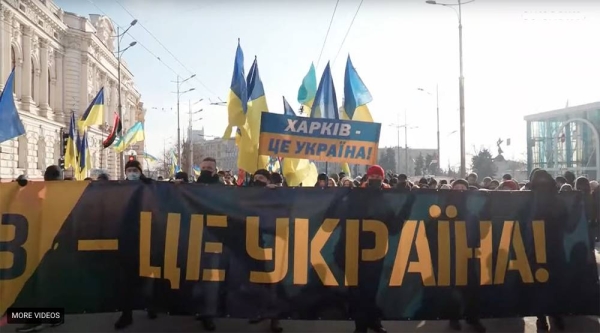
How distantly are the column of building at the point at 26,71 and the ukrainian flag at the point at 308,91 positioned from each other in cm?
3401

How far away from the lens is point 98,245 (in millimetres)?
5387

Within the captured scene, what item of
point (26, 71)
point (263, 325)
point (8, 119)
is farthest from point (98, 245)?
point (26, 71)

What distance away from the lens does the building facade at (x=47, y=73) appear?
36.9 metres

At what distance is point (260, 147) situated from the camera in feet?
26.3

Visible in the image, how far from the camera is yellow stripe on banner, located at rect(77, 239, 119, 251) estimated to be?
537cm

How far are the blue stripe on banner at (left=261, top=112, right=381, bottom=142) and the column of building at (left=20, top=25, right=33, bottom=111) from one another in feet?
125


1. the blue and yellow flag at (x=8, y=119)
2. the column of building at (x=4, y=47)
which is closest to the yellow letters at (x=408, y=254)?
the blue and yellow flag at (x=8, y=119)

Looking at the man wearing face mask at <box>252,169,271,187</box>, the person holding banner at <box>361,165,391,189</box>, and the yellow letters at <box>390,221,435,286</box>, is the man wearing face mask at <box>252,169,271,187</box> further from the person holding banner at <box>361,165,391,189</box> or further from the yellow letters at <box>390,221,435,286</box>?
the yellow letters at <box>390,221,435,286</box>

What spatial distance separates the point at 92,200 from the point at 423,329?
12.6 ft

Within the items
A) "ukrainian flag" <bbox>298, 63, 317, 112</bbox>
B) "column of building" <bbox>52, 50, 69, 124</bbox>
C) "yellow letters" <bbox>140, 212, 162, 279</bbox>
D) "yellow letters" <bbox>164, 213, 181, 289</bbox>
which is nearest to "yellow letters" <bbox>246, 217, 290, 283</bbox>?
"yellow letters" <bbox>164, 213, 181, 289</bbox>

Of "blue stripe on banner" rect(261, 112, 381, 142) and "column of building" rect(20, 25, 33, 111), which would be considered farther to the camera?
"column of building" rect(20, 25, 33, 111)

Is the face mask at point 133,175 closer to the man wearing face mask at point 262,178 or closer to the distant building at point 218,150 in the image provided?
the man wearing face mask at point 262,178

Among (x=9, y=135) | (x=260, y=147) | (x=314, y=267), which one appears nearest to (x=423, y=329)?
(x=314, y=267)

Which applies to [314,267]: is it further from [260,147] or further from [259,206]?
[260,147]
